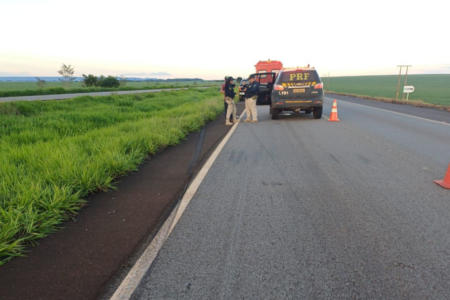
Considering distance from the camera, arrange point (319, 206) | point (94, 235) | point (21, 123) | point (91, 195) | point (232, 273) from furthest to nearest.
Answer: point (21, 123) < point (91, 195) < point (319, 206) < point (94, 235) < point (232, 273)

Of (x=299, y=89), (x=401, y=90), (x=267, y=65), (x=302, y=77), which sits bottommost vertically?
(x=401, y=90)

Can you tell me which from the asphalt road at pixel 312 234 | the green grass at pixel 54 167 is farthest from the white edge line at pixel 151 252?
the green grass at pixel 54 167

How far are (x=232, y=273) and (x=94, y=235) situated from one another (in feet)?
5.20

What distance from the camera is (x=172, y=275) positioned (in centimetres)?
242

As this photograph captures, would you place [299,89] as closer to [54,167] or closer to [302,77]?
[302,77]

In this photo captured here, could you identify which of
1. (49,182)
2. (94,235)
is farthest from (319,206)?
(49,182)

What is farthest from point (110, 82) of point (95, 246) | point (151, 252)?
point (151, 252)

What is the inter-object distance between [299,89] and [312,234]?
358 inches

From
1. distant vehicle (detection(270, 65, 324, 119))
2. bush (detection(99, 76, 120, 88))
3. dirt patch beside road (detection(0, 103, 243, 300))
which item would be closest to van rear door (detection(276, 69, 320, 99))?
distant vehicle (detection(270, 65, 324, 119))

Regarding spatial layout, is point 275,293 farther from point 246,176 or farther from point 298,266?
point 246,176

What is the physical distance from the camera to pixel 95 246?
9.44 feet

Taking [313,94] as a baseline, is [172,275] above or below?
below

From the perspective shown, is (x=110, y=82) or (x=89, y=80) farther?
(x=110, y=82)

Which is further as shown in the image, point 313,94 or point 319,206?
point 313,94
